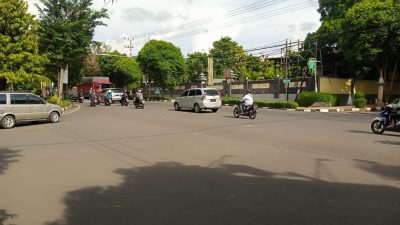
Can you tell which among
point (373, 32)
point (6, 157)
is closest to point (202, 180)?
point (6, 157)

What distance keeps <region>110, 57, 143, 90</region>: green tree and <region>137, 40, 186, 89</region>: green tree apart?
1118 cm

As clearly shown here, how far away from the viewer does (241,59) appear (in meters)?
63.5

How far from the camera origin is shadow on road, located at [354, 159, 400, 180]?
744 cm

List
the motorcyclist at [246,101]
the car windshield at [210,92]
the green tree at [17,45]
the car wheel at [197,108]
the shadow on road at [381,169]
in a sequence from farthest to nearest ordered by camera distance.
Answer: the car wheel at [197,108]
the car windshield at [210,92]
the green tree at [17,45]
the motorcyclist at [246,101]
the shadow on road at [381,169]

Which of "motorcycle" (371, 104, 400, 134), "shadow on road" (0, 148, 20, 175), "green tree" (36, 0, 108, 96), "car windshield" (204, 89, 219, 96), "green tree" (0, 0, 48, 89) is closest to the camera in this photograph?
"shadow on road" (0, 148, 20, 175)

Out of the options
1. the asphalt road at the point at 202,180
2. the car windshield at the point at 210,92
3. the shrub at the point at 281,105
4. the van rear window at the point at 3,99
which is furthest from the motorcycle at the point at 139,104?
the asphalt road at the point at 202,180

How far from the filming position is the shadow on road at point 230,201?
16.5 feet

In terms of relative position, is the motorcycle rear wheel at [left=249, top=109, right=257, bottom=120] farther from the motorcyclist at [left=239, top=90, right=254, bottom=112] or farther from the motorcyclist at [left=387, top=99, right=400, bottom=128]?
the motorcyclist at [left=387, top=99, right=400, bottom=128]

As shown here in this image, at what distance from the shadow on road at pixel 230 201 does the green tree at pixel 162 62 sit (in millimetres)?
42062

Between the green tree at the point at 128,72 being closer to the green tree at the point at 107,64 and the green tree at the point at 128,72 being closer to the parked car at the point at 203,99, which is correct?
the green tree at the point at 107,64

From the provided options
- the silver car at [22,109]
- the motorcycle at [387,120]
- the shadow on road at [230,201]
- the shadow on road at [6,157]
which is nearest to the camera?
the shadow on road at [230,201]

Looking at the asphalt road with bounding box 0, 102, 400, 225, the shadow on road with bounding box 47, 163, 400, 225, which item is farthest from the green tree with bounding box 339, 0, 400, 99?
the shadow on road with bounding box 47, 163, 400, 225

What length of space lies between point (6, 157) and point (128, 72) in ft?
176

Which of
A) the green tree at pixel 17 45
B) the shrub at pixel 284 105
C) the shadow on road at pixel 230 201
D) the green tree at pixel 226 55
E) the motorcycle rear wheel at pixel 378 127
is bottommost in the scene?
the shadow on road at pixel 230 201
